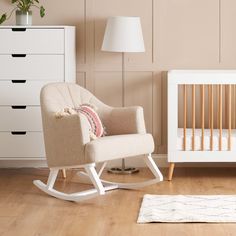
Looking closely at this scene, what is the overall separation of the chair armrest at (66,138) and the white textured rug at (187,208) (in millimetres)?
529

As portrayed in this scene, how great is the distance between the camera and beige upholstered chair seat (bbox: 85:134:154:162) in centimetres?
425

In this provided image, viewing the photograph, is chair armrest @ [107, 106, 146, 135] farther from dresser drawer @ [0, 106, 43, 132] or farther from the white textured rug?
dresser drawer @ [0, 106, 43, 132]

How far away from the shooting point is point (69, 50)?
5.36 meters

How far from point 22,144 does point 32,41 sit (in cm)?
80

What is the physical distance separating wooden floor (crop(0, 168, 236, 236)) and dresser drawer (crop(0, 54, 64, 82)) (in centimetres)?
78

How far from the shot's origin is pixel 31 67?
530 cm

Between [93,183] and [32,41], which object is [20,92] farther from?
[93,183]

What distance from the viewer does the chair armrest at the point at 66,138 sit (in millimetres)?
4305

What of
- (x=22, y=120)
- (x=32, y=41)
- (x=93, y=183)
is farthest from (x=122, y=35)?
(x=93, y=183)

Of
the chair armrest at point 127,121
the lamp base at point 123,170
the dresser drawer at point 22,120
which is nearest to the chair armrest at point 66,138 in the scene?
the chair armrest at point 127,121

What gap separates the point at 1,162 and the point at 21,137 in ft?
1.63

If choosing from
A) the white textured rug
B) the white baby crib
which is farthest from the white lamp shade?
the white textured rug

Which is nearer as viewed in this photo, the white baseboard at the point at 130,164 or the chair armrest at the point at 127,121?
the chair armrest at the point at 127,121

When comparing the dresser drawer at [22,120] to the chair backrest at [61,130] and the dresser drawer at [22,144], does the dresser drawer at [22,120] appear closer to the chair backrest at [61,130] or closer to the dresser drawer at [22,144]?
the dresser drawer at [22,144]
